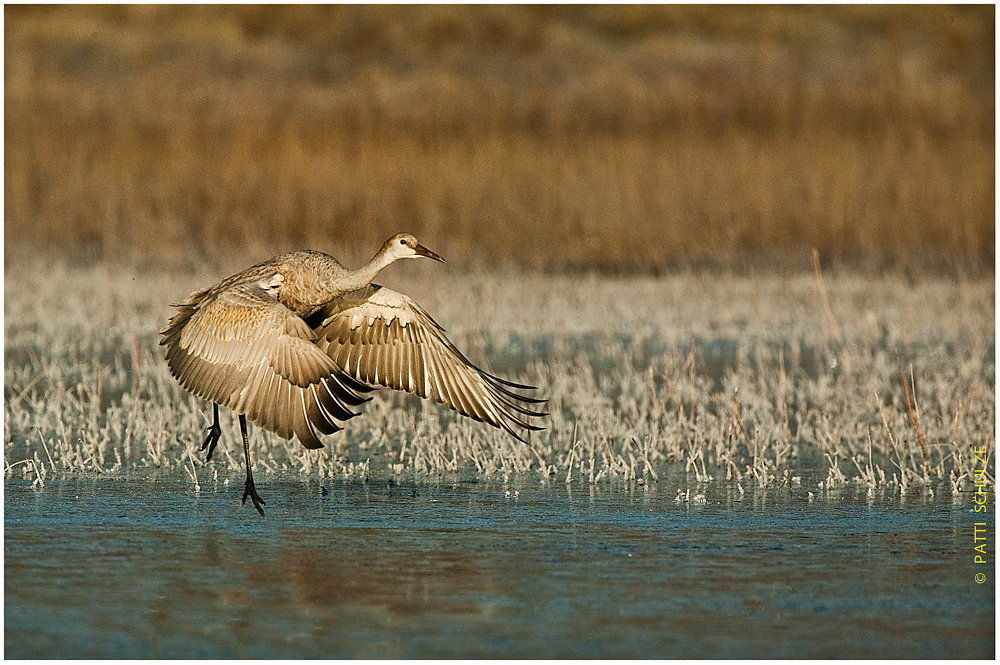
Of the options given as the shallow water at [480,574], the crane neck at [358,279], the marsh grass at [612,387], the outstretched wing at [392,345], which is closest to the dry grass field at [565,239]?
the marsh grass at [612,387]

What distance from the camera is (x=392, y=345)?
256 inches

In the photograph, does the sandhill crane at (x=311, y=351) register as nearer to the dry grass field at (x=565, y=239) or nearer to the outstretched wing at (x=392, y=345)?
the outstretched wing at (x=392, y=345)

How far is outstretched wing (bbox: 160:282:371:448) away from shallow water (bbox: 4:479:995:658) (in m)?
0.36

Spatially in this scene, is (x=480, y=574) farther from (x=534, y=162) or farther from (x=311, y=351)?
(x=534, y=162)

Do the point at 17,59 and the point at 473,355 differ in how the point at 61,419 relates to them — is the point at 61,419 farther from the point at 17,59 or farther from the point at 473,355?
the point at 17,59

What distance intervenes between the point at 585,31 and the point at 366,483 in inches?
835

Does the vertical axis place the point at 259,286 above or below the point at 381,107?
below

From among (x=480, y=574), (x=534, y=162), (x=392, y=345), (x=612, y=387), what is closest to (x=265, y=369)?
(x=392, y=345)

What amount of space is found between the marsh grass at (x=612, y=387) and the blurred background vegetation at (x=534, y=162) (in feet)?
3.42

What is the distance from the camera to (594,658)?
373 cm

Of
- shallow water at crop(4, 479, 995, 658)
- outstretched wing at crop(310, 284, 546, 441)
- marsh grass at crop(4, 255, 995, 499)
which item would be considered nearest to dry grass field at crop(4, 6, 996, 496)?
marsh grass at crop(4, 255, 995, 499)

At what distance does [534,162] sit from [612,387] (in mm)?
6973

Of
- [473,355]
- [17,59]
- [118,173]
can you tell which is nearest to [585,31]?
[17,59]

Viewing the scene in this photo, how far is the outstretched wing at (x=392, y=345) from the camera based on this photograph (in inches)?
251
